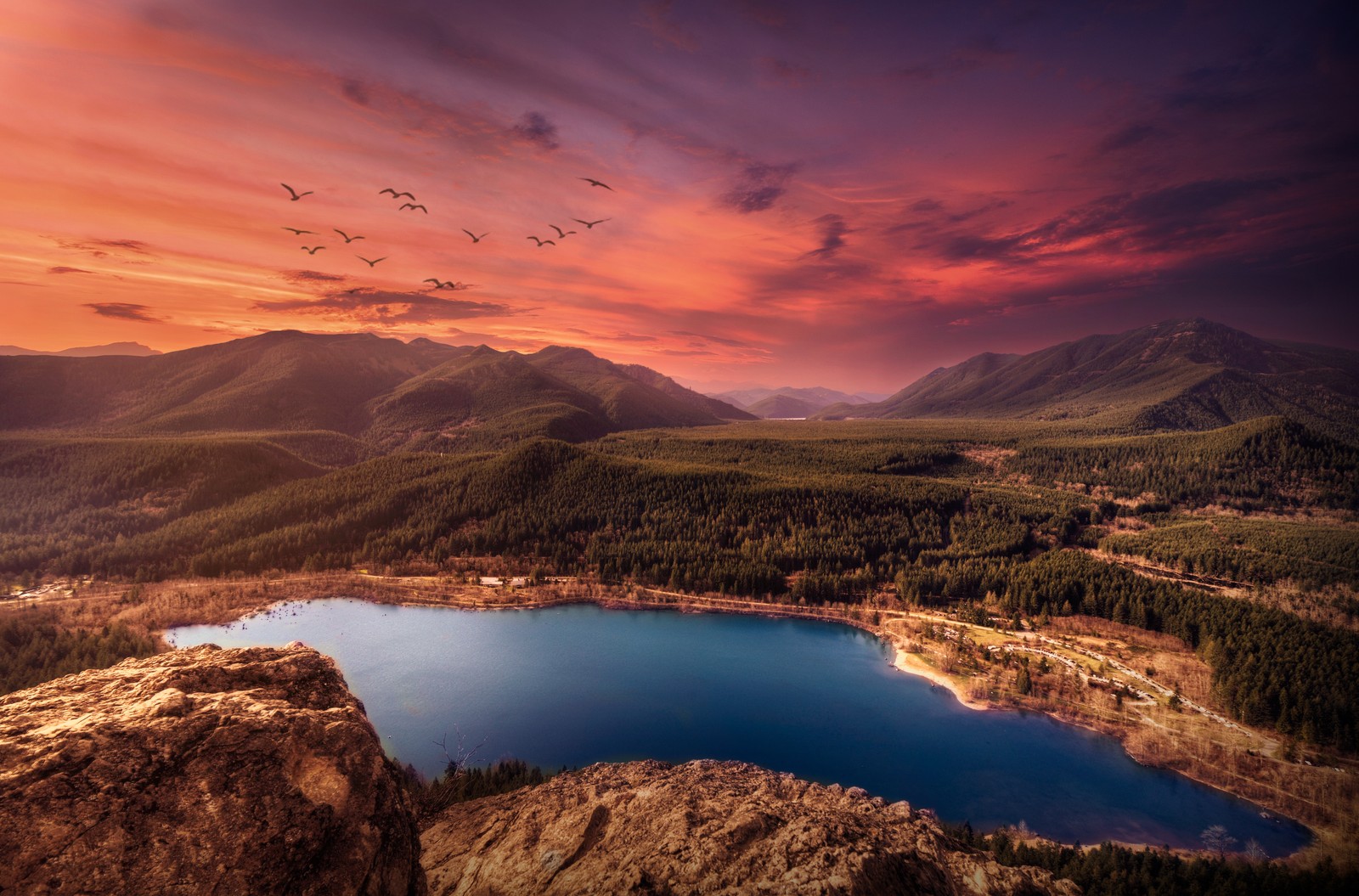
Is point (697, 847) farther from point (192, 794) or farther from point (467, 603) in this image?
point (467, 603)

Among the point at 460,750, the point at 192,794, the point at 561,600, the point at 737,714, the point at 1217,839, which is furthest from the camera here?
the point at 561,600

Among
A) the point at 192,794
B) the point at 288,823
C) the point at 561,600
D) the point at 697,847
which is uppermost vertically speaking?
the point at 192,794

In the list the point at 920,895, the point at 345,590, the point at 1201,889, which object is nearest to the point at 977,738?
the point at 1201,889

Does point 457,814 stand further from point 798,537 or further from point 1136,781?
point 798,537

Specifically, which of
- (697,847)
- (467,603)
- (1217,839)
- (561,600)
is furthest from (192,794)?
(561,600)

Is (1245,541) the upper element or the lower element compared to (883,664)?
upper

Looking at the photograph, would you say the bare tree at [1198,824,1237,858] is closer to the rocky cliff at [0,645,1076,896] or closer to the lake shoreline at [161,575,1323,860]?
the lake shoreline at [161,575,1323,860]

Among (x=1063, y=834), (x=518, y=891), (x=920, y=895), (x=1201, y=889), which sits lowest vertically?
(x=1063, y=834)
